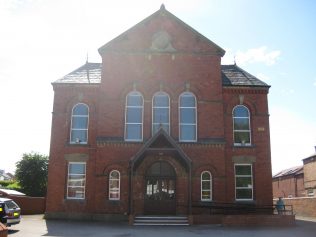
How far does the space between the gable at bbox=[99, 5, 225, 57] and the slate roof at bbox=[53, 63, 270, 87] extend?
1985 mm

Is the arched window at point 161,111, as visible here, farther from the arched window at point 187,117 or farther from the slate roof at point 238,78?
A: the slate roof at point 238,78

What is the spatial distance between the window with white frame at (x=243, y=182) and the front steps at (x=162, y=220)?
13.9 ft

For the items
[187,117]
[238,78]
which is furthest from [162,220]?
[238,78]

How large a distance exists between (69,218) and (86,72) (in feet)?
31.3

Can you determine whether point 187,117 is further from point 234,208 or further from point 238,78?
point 234,208

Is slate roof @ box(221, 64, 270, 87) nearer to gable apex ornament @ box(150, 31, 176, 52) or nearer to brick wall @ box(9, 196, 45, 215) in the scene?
gable apex ornament @ box(150, 31, 176, 52)

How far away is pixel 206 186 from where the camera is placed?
2289 cm

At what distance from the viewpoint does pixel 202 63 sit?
24344 mm

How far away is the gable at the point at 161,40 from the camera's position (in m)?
24.3

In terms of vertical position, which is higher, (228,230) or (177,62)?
(177,62)

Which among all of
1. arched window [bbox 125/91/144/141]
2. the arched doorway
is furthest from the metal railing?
arched window [bbox 125/91/144/141]

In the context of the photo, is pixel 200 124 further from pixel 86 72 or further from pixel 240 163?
pixel 86 72

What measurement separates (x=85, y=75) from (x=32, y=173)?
10.2 metres

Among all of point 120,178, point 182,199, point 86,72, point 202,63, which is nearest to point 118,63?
point 86,72
